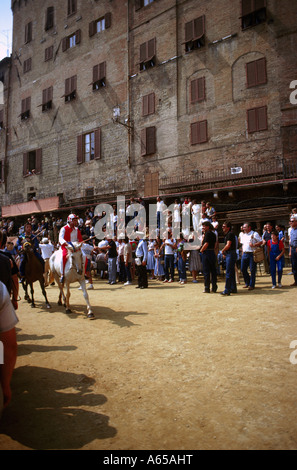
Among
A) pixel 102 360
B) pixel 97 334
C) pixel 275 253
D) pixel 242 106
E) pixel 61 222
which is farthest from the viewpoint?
pixel 61 222

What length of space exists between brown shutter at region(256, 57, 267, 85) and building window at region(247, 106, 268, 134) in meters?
1.66

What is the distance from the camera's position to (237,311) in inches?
260

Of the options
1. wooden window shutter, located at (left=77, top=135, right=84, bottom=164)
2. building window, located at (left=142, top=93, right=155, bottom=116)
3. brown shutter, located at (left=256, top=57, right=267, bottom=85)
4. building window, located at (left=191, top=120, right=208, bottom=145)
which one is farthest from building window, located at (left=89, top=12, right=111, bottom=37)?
brown shutter, located at (left=256, top=57, right=267, bottom=85)

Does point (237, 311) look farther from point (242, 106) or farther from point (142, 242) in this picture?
point (242, 106)

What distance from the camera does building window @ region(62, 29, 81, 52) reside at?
27.8 metres

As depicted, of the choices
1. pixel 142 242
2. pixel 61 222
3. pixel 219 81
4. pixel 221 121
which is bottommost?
pixel 142 242

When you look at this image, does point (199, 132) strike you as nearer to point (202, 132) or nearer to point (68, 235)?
point (202, 132)

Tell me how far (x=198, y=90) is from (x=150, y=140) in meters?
4.78

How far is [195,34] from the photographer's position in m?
21.1

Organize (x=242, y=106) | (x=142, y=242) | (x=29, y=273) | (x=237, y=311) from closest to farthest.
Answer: (x=237, y=311) → (x=29, y=273) → (x=142, y=242) → (x=242, y=106)

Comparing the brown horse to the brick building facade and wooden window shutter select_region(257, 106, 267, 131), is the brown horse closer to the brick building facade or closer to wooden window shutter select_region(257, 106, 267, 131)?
the brick building facade
